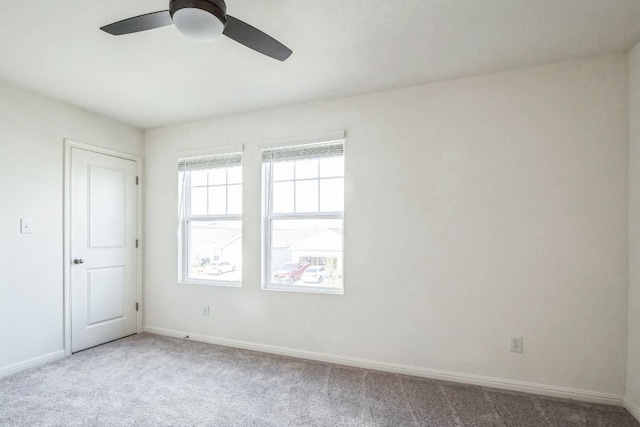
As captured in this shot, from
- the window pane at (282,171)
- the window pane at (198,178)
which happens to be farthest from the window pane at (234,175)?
the window pane at (282,171)

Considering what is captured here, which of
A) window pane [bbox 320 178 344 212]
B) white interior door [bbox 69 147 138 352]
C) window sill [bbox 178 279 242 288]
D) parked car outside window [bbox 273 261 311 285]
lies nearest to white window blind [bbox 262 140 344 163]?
window pane [bbox 320 178 344 212]

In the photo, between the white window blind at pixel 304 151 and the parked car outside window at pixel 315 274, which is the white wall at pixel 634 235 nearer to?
the white window blind at pixel 304 151

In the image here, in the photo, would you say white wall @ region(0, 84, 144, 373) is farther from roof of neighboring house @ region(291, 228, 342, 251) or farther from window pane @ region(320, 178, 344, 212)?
window pane @ region(320, 178, 344, 212)

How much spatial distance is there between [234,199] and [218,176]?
361 mm

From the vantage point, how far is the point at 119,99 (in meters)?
3.14

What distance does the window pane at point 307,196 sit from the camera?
3258mm

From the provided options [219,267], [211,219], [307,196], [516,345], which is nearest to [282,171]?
[307,196]

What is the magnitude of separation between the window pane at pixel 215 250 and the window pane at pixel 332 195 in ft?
3.33

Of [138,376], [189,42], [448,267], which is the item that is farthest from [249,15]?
[138,376]

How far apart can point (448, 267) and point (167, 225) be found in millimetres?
3137

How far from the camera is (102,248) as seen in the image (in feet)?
11.7

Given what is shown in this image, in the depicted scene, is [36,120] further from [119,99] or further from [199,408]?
[199,408]

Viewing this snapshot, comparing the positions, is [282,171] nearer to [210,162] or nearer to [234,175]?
[234,175]

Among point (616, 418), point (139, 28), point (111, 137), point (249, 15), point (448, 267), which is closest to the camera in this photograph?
point (139, 28)
